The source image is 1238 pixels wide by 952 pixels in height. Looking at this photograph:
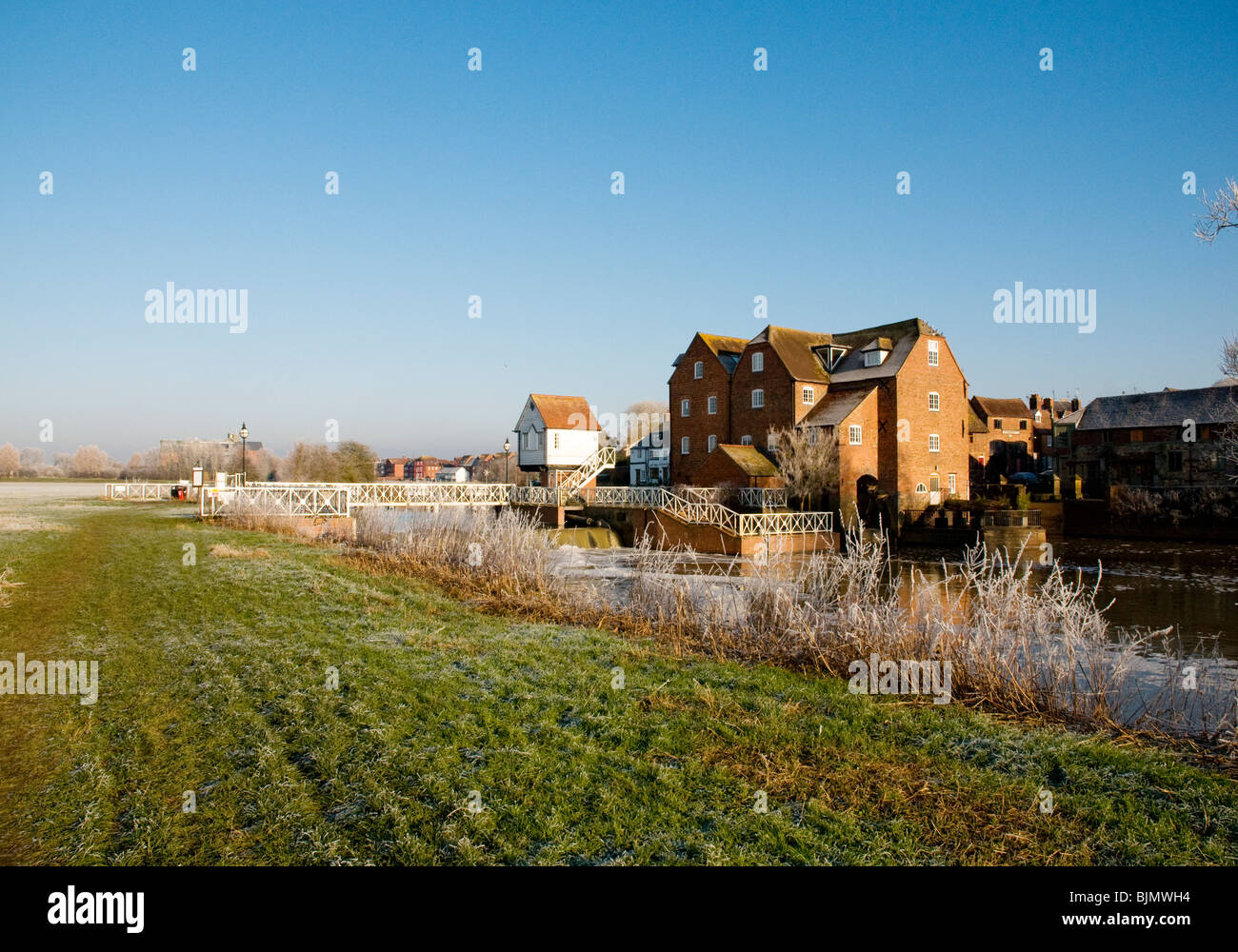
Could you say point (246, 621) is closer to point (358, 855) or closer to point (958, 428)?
point (358, 855)

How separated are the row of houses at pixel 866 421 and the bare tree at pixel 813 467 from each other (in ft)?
0.95

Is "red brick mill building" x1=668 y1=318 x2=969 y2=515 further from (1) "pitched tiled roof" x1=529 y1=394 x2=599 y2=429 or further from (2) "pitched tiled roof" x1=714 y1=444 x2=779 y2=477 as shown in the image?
(1) "pitched tiled roof" x1=529 y1=394 x2=599 y2=429

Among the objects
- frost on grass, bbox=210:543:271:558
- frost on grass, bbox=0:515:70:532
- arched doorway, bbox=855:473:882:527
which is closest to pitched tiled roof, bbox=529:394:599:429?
arched doorway, bbox=855:473:882:527

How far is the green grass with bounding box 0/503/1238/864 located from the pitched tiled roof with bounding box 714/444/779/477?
2911 cm

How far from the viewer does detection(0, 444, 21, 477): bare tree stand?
102m

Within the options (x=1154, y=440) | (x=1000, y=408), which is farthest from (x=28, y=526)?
(x=1000, y=408)

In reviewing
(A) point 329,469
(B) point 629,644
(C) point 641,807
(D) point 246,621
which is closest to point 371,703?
(C) point 641,807

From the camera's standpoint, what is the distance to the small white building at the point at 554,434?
51250mm

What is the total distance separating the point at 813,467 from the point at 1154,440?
27.7 metres

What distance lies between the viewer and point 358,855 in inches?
155

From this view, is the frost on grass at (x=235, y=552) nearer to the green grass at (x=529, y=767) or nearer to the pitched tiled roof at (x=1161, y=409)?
the green grass at (x=529, y=767)

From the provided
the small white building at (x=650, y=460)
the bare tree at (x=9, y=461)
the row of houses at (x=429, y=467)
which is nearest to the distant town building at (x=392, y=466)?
the row of houses at (x=429, y=467)
